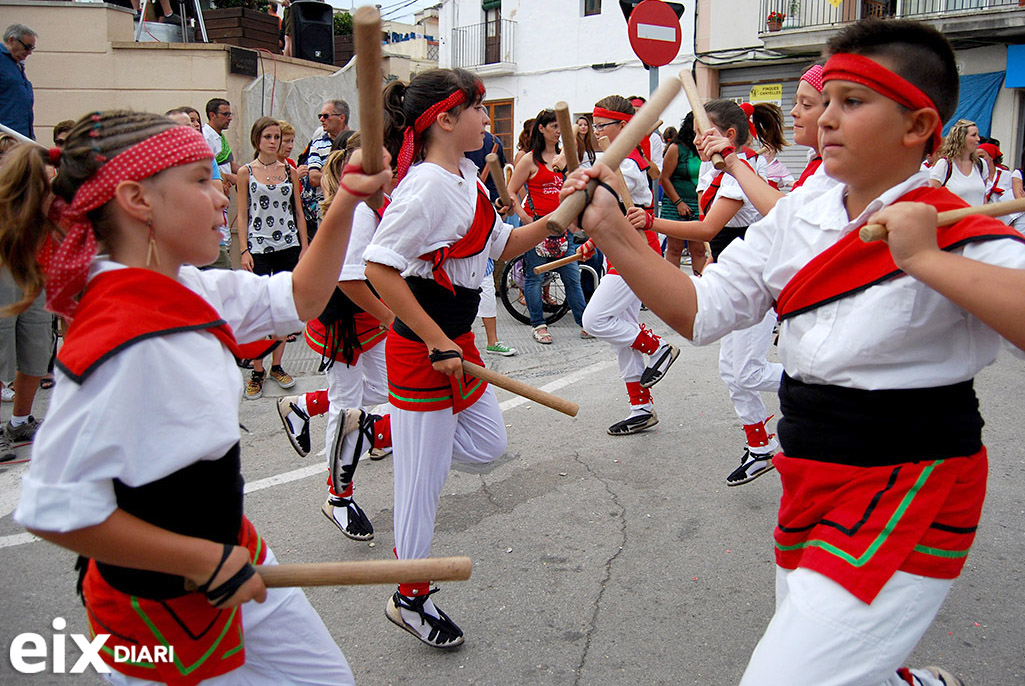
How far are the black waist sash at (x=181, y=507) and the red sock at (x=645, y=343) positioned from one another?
402 centimetres

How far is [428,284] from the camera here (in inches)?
127

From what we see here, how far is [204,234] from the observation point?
1853mm

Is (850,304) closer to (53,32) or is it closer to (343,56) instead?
(53,32)

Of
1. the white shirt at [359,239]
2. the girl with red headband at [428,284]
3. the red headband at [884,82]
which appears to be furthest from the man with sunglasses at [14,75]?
the red headband at [884,82]

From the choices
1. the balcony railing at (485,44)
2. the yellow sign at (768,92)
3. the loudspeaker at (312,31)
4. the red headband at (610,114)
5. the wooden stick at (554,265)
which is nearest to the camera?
the wooden stick at (554,265)

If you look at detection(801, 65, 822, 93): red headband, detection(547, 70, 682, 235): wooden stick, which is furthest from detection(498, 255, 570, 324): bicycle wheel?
detection(547, 70, 682, 235): wooden stick

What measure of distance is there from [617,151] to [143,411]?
1194 millimetres

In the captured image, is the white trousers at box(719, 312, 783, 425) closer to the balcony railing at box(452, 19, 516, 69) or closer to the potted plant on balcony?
the potted plant on balcony

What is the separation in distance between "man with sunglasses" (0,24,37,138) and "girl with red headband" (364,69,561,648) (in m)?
6.92

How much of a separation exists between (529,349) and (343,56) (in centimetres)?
1157

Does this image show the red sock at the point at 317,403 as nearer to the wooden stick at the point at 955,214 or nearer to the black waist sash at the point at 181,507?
the black waist sash at the point at 181,507

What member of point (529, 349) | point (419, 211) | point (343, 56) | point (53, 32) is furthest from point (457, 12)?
point (419, 211)

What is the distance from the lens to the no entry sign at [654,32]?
5832 mm

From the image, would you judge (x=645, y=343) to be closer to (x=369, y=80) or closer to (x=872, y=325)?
(x=872, y=325)
